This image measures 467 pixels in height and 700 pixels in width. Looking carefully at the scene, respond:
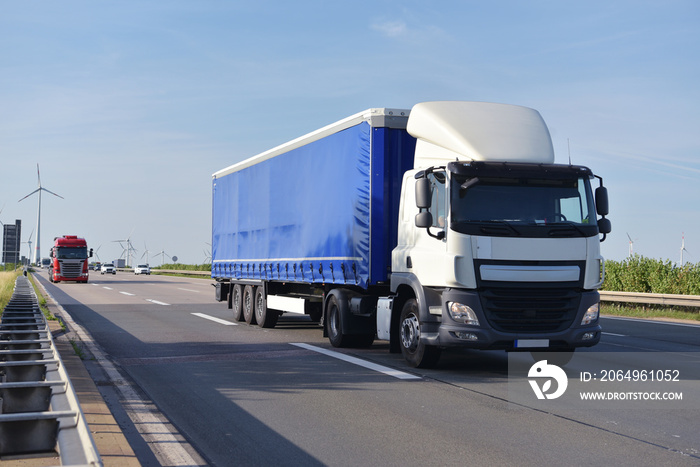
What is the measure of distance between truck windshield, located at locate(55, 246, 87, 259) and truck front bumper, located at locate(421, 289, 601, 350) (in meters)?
44.1

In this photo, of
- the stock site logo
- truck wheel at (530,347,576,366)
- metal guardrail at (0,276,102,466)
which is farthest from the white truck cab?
metal guardrail at (0,276,102,466)

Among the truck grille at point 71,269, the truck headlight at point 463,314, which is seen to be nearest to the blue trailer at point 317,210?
the truck headlight at point 463,314

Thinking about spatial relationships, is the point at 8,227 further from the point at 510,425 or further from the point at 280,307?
the point at 510,425

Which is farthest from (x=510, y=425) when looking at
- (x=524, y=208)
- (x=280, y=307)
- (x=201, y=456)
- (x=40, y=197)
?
(x=40, y=197)

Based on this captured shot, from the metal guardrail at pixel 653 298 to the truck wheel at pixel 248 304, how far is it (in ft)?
40.6

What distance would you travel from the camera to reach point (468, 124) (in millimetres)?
10836

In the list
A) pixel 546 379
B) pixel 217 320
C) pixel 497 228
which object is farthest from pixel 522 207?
pixel 217 320

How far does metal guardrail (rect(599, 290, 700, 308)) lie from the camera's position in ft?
72.6

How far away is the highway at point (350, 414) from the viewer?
6.16 m

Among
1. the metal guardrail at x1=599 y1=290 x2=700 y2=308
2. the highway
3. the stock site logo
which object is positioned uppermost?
the metal guardrail at x1=599 y1=290 x2=700 y2=308

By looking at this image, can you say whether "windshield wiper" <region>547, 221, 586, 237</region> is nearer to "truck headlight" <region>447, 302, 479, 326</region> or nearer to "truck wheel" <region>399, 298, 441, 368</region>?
"truck headlight" <region>447, 302, 479, 326</region>

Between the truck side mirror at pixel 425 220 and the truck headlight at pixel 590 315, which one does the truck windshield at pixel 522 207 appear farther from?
the truck headlight at pixel 590 315

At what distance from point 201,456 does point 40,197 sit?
242ft

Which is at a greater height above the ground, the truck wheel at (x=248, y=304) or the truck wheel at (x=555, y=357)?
the truck wheel at (x=248, y=304)
